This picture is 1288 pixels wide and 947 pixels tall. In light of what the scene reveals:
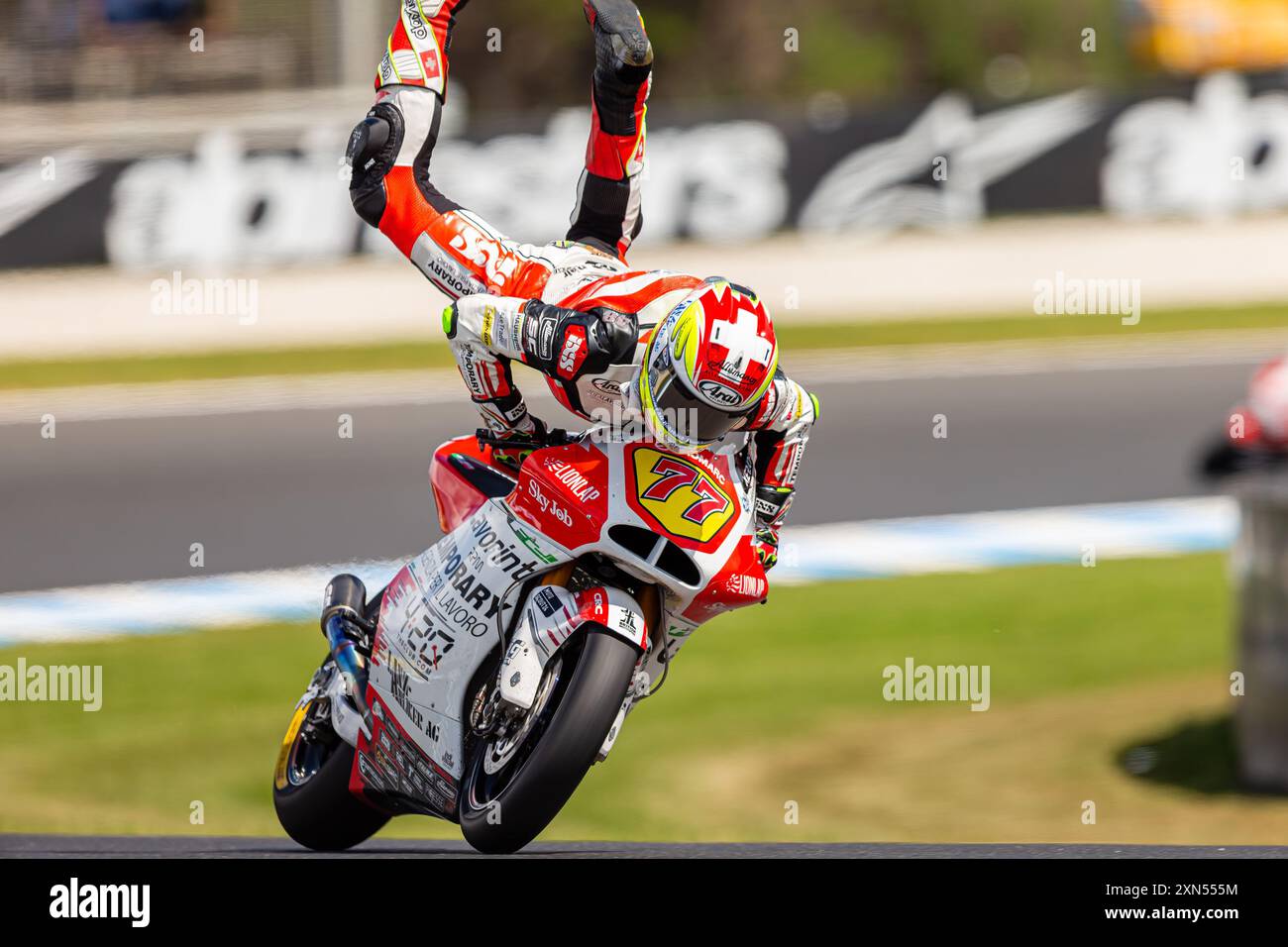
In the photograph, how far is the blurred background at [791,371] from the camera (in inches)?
366

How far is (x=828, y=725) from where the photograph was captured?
9898 mm

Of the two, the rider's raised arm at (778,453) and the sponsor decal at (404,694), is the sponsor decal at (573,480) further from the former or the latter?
the sponsor decal at (404,694)

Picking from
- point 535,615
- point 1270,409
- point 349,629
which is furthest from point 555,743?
point 1270,409

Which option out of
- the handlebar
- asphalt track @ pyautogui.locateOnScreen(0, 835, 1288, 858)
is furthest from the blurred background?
the handlebar

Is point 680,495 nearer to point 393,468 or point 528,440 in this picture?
point 528,440

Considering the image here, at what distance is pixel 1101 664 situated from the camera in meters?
10.5

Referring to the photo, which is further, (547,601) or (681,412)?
(547,601)

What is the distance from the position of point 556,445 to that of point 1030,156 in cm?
1742

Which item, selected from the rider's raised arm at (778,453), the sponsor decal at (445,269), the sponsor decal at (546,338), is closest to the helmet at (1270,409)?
the rider's raised arm at (778,453)

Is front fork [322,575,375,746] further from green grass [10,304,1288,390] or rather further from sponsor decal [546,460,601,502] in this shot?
green grass [10,304,1288,390]

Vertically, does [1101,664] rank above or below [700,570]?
below

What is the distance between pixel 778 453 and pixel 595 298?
2.19 ft

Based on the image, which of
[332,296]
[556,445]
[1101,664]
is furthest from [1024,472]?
[556,445]
